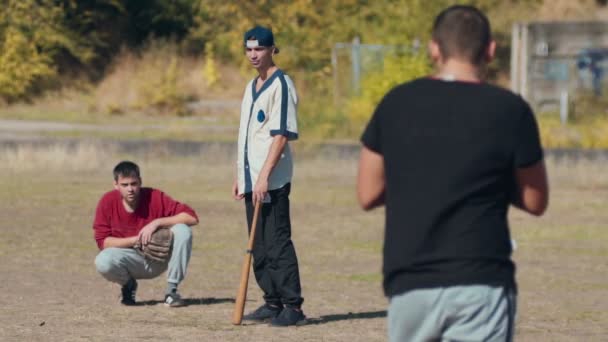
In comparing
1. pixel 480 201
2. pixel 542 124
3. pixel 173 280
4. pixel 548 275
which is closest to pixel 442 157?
pixel 480 201

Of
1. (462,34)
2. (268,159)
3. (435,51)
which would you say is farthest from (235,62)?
(462,34)

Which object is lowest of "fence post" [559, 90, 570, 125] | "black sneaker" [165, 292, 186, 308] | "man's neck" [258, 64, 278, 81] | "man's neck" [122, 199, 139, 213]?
"black sneaker" [165, 292, 186, 308]

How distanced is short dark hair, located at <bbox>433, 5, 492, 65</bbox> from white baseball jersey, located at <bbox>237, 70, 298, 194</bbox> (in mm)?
4266

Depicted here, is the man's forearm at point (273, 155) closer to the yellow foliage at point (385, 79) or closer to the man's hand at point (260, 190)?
the man's hand at point (260, 190)

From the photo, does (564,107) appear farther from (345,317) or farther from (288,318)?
(288,318)

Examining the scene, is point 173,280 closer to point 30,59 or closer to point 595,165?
point 595,165

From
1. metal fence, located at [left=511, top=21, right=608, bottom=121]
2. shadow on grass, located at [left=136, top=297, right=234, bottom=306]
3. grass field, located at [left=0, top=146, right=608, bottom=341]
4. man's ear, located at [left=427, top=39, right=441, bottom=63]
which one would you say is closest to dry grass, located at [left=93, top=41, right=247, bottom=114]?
metal fence, located at [left=511, top=21, right=608, bottom=121]

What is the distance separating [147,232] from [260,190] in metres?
1.13

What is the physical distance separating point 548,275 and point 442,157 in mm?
7899

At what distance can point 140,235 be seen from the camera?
9.33 meters

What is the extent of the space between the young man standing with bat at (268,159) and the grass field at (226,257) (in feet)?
1.09

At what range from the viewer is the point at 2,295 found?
10.2 metres

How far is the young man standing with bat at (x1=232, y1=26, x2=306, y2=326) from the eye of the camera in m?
8.65

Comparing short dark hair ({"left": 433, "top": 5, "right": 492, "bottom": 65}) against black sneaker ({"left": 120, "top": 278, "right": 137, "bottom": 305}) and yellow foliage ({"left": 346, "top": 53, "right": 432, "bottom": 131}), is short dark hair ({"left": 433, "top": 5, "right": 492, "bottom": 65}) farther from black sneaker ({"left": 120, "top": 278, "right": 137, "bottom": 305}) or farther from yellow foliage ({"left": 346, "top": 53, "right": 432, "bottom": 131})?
yellow foliage ({"left": 346, "top": 53, "right": 432, "bottom": 131})
